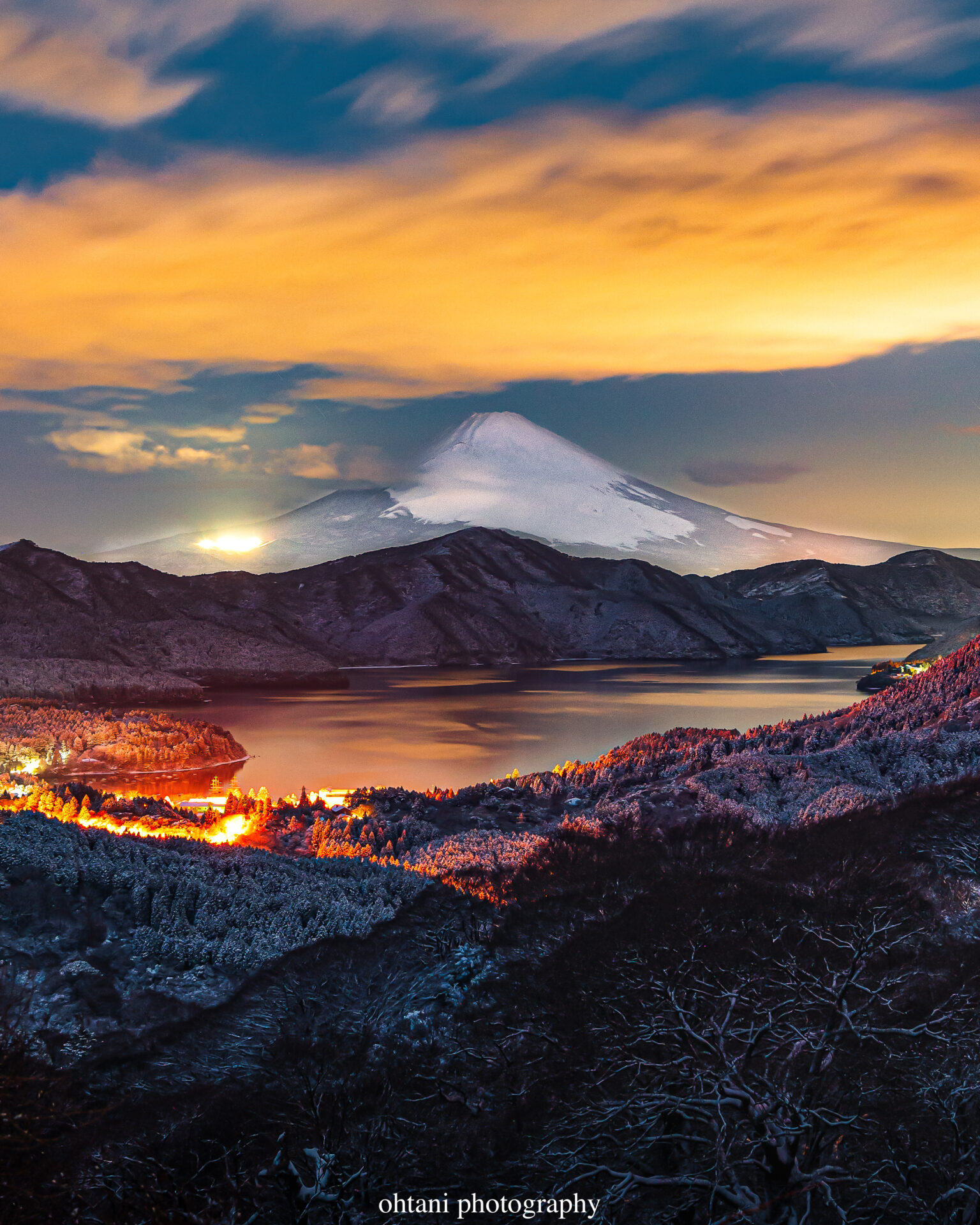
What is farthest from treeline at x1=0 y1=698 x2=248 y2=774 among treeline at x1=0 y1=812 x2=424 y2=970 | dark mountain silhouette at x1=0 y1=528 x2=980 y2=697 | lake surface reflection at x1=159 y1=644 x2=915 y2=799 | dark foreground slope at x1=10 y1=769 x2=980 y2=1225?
dark foreground slope at x1=10 y1=769 x2=980 y2=1225

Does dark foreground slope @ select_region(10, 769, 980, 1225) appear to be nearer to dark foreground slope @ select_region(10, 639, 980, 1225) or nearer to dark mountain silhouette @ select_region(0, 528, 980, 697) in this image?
dark foreground slope @ select_region(10, 639, 980, 1225)

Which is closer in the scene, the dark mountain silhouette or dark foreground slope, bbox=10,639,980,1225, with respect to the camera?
dark foreground slope, bbox=10,639,980,1225

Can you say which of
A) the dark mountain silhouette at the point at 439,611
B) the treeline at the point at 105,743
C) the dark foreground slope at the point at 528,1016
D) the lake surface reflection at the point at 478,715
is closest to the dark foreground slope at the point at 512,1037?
the dark foreground slope at the point at 528,1016

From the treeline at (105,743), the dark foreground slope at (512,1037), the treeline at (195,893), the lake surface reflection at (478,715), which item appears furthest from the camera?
the lake surface reflection at (478,715)

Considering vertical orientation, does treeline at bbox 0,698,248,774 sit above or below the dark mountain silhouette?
below

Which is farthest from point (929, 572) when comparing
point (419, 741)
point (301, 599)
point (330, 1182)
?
point (330, 1182)

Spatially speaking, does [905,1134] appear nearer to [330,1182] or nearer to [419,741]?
[330,1182]

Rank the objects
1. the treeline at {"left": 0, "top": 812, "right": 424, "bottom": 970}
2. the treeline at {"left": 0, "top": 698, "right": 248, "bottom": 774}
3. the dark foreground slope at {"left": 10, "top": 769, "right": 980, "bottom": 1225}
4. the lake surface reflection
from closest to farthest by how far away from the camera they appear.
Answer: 1. the dark foreground slope at {"left": 10, "top": 769, "right": 980, "bottom": 1225}
2. the treeline at {"left": 0, "top": 812, "right": 424, "bottom": 970}
3. the treeline at {"left": 0, "top": 698, "right": 248, "bottom": 774}
4. the lake surface reflection

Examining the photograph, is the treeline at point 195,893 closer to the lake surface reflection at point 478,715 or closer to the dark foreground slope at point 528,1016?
the dark foreground slope at point 528,1016
